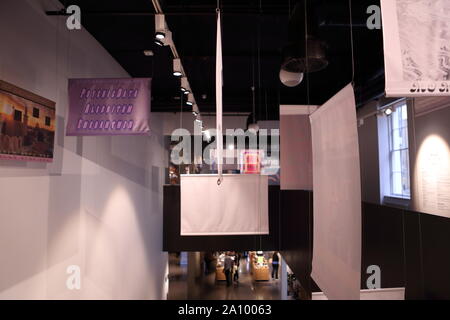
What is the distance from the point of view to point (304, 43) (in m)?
2.88

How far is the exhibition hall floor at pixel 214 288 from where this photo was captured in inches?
424

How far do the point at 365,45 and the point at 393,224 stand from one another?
12.0ft

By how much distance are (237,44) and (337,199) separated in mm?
4356

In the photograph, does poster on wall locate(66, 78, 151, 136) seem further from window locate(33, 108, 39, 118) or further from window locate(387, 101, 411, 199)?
window locate(387, 101, 411, 199)

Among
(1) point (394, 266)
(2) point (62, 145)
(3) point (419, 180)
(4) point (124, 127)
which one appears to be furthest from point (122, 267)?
(3) point (419, 180)

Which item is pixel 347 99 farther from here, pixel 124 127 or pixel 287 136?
pixel 124 127

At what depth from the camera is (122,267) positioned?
5.95 m

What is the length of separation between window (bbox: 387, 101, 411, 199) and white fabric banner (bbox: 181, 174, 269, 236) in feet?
13.6

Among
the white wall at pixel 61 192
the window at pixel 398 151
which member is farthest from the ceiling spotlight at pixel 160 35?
the window at pixel 398 151

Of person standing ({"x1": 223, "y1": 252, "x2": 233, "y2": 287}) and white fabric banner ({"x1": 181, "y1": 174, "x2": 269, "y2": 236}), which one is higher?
white fabric banner ({"x1": 181, "y1": 174, "x2": 269, "y2": 236})

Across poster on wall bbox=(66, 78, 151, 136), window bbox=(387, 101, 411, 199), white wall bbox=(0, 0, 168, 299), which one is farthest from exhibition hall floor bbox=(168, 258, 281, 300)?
poster on wall bbox=(66, 78, 151, 136)

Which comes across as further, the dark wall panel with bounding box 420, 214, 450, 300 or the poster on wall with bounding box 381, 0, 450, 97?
the dark wall panel with bounding box 420, 214, 450, 300

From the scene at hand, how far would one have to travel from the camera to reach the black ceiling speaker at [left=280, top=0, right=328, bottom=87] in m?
2.90

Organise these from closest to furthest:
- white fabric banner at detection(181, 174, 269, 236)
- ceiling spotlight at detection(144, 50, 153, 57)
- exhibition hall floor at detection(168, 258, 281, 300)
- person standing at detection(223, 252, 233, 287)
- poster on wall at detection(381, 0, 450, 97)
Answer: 1. poster on wall at detection(381, 0, 450, 97)
2. white fabric banner at detection(181, 174, 269, 236)
3. ceiling spotlight at detection(144, 50, 153, 57)
4. exhibition hall floor at detection(168, 258, 281, 300)
5. person standing at detection(223, 252, 233, 287)
